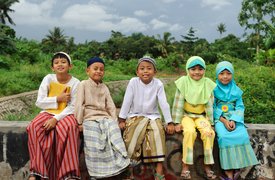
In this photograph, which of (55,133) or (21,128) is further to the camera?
(21,128)

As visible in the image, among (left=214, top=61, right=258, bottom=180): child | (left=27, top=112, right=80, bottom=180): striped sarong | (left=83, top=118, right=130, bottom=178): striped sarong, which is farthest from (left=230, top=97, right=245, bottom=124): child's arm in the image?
(left=27, top=112, right=80, bottom=180): striped sarong

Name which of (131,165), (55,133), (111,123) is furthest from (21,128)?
(131,165)

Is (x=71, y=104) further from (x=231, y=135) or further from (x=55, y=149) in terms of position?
(x=231, y=135)

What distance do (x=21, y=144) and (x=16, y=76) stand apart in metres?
10.1

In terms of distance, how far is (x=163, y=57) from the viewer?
1318 inches

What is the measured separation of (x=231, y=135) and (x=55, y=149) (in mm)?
1627

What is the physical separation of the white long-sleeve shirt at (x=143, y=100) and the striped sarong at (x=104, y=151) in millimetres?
357

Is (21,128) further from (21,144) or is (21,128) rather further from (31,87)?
(31,87)

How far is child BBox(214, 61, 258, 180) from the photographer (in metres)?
3.14

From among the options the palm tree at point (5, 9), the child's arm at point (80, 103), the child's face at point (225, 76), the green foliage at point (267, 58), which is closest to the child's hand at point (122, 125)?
the child's arm at point (80, 103)

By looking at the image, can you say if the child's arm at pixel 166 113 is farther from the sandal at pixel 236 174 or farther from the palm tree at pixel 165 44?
the palm tree at pixel 165 44

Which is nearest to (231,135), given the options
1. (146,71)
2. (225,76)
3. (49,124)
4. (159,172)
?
(225,76)

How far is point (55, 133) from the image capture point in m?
3.05

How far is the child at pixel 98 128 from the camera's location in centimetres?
298
